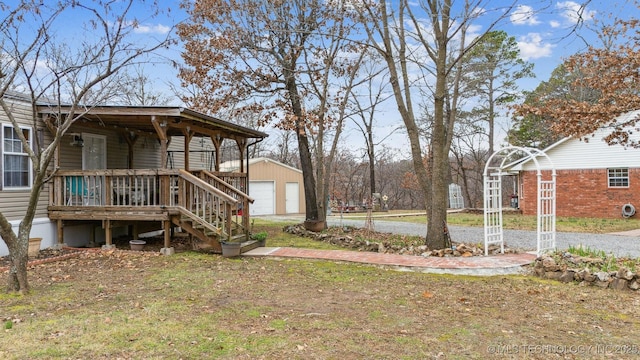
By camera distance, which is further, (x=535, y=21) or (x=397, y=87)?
(x=397, y=87)

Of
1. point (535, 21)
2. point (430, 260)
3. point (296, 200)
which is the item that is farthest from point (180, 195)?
point (296, 200)

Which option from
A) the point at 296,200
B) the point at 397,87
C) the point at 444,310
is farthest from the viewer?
the point at 296,200

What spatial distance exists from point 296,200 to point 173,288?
20.6 m

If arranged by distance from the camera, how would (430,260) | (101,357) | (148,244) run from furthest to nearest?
(148,244) → (430,260) → (101,357)

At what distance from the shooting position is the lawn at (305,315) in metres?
3.68

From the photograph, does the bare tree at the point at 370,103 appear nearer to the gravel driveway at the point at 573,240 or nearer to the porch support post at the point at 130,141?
the gravel driveway at the point at 573,240

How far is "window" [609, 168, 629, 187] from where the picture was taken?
1844cm

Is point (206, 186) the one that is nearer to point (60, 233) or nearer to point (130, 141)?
point (60, 233)

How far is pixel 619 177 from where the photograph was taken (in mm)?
18609

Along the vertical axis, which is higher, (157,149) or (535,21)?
(535,21)

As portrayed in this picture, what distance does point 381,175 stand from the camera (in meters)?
38.8

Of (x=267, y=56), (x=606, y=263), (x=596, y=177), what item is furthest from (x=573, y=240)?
(x=267, y=56)

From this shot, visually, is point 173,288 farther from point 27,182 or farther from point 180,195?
point 27,182

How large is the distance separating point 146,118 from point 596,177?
18958 mm
